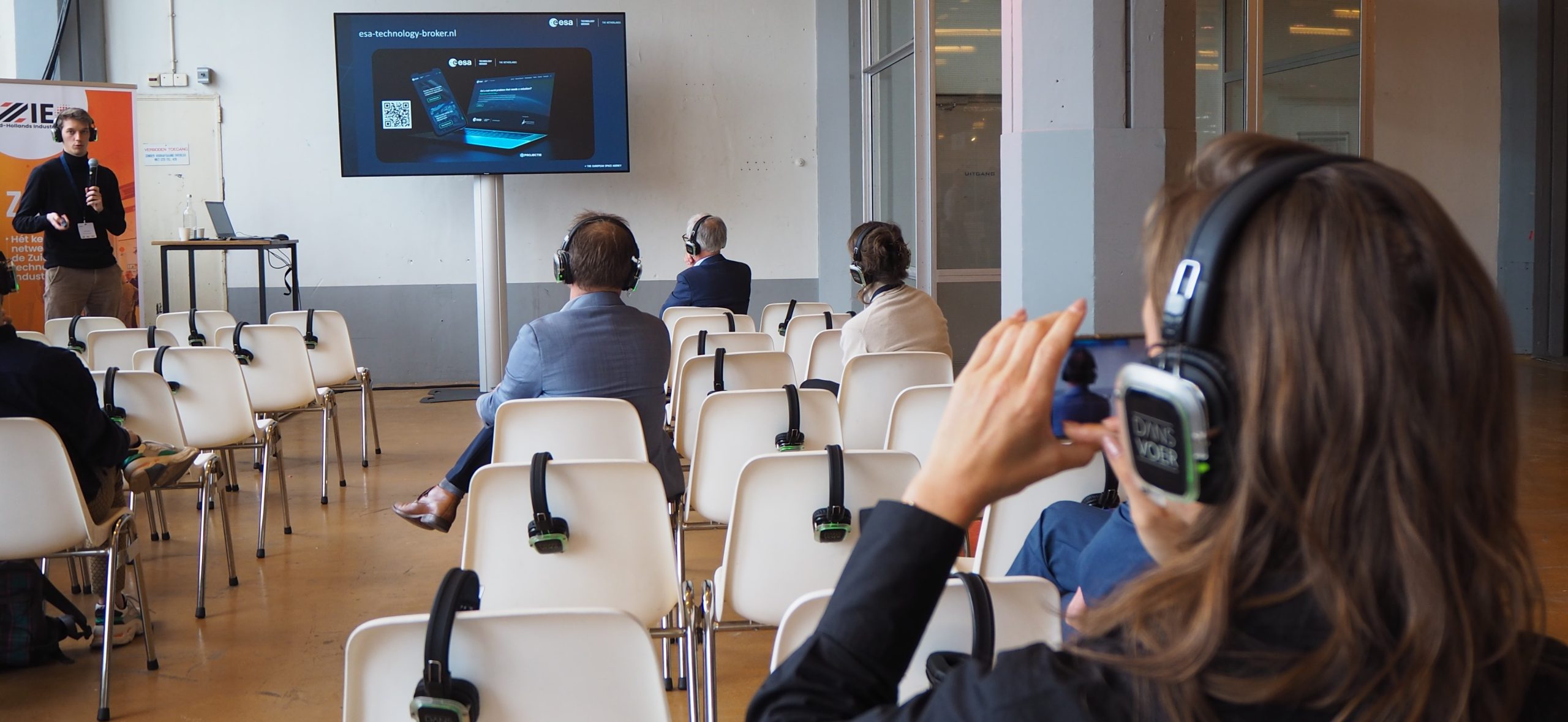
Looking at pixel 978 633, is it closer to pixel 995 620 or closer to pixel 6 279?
pixel 995 620

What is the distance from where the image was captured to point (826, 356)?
5.21m

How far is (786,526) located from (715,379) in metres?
1.72

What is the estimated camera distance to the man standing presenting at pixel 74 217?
6.70 m

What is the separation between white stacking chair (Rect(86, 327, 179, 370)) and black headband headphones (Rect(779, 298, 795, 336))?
3124 mm

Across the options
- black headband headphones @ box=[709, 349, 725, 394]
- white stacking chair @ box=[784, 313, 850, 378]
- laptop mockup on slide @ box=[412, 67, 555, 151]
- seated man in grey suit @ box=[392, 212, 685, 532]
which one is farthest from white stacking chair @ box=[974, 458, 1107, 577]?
laptop mockup on slide @ box=[412, 67, 555, 151]

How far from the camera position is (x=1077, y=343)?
2.62ft

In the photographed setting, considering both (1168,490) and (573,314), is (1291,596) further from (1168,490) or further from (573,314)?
(573,314)

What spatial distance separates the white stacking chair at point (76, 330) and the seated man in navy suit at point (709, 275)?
294 cm

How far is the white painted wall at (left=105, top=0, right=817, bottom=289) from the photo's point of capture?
909cm

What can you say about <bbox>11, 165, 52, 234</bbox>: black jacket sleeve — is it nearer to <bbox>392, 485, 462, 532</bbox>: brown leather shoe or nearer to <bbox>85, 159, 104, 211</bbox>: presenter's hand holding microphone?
<bbox>85, 159, 104, 211</bbox>: presenter's hand holding microphone

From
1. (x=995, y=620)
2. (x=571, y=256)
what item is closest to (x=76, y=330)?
(x=571, y=256)

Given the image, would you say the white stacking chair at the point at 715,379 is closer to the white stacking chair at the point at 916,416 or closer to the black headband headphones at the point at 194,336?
the white stacking chair at the point at 916,416

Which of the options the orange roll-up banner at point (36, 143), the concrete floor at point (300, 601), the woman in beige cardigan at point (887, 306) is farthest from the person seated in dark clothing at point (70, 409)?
the orange roll-up banner at point (36, 143)

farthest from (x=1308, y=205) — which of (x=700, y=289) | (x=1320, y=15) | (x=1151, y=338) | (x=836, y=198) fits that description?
(x=836, y=198)
